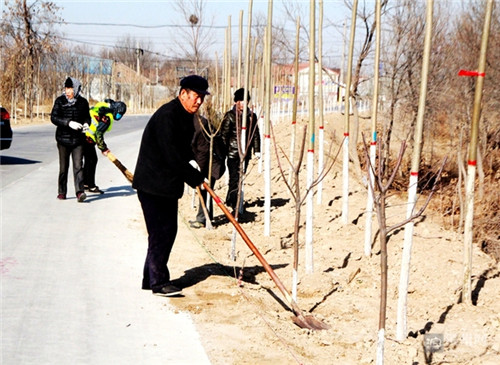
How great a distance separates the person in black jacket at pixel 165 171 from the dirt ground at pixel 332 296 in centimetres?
41

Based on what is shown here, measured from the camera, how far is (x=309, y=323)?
6.30 metres

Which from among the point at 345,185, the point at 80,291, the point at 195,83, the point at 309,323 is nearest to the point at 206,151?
the point at 345,185

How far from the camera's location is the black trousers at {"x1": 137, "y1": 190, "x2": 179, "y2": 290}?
6.62 m

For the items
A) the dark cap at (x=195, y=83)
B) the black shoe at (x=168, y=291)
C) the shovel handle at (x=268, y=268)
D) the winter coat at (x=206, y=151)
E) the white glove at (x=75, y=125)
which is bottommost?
the black shoe at (x=168, y=291)

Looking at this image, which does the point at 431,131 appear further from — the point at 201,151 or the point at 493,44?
the point at 201,151

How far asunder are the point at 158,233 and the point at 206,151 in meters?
4.23

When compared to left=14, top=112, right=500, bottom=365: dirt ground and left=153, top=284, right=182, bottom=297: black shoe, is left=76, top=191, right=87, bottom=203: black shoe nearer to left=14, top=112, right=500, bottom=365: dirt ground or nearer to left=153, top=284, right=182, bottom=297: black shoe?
left=14, top=112, right=500, bottom=365: dirt ground

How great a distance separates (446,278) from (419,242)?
144cm

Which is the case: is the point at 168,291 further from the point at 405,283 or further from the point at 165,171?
the point at 405,283

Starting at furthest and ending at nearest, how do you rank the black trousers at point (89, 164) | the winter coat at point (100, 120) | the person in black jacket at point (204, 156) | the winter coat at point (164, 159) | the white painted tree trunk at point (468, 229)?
the black trousers at point (89, 164), the winter coat at point (100, 120), the person in black jacket at point (204, 156), the white painted tree trunk at point (468, 229), the winter coat at point (164, 159)

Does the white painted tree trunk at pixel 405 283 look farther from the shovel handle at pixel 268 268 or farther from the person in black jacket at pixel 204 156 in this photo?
the person in black jacket at pixel 204 156

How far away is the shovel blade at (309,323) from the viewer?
6.23 m

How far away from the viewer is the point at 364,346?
5844mm

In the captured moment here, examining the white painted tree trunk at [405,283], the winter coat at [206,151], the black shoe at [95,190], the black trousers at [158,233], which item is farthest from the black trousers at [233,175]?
the white painted tree trunk at [405,283]
